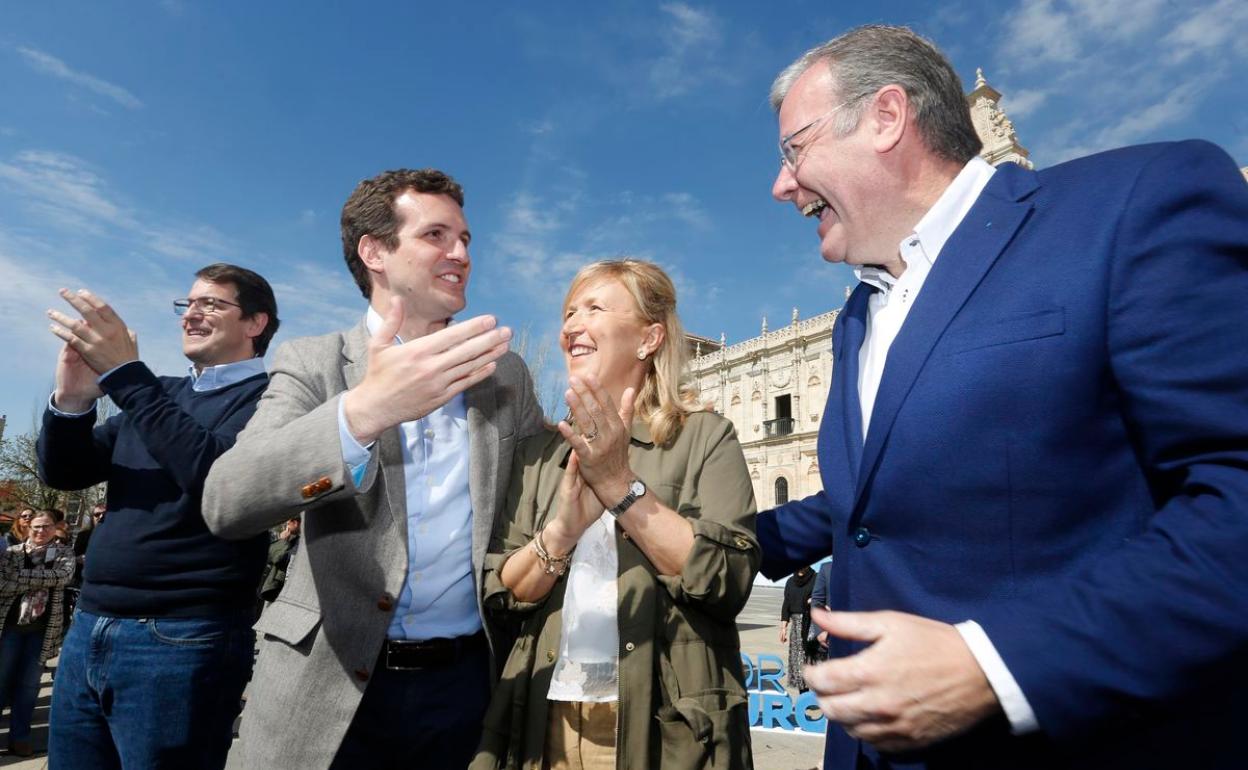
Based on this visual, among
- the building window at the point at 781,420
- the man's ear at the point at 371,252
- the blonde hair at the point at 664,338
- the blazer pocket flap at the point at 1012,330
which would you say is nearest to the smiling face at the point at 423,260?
the man's ear at the point at 371,252

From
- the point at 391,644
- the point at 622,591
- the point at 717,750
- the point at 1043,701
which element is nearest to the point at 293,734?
the point at 391,644

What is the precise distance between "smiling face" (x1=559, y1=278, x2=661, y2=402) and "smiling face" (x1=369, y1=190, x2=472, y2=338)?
1.42 ft

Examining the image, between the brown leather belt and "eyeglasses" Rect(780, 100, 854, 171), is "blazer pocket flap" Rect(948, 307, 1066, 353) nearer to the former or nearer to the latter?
"eyeglasses" Rect(780, 100, 854, 171)

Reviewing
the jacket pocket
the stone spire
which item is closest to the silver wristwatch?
the jacket pocket

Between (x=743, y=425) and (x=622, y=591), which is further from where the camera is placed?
(x=743, y=425)

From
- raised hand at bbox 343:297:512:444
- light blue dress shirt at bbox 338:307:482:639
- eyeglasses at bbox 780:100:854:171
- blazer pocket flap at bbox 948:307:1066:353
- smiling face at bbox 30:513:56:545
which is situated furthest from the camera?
smiling face at bbox 30:513:56:545

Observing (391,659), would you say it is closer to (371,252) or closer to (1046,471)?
(371,252)

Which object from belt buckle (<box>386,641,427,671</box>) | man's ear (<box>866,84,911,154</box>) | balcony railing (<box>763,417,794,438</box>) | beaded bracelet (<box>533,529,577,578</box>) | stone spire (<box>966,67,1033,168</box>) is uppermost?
stone spire (<box>966,67,1033,168</box>)

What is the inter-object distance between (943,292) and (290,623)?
184cm

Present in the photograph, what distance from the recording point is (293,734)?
1739 mm

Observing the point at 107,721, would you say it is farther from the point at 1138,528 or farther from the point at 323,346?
the point at 1138,528

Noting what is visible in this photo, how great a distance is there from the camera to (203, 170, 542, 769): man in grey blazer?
161cm

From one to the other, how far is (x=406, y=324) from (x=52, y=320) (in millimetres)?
1227

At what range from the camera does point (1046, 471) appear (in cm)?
122
